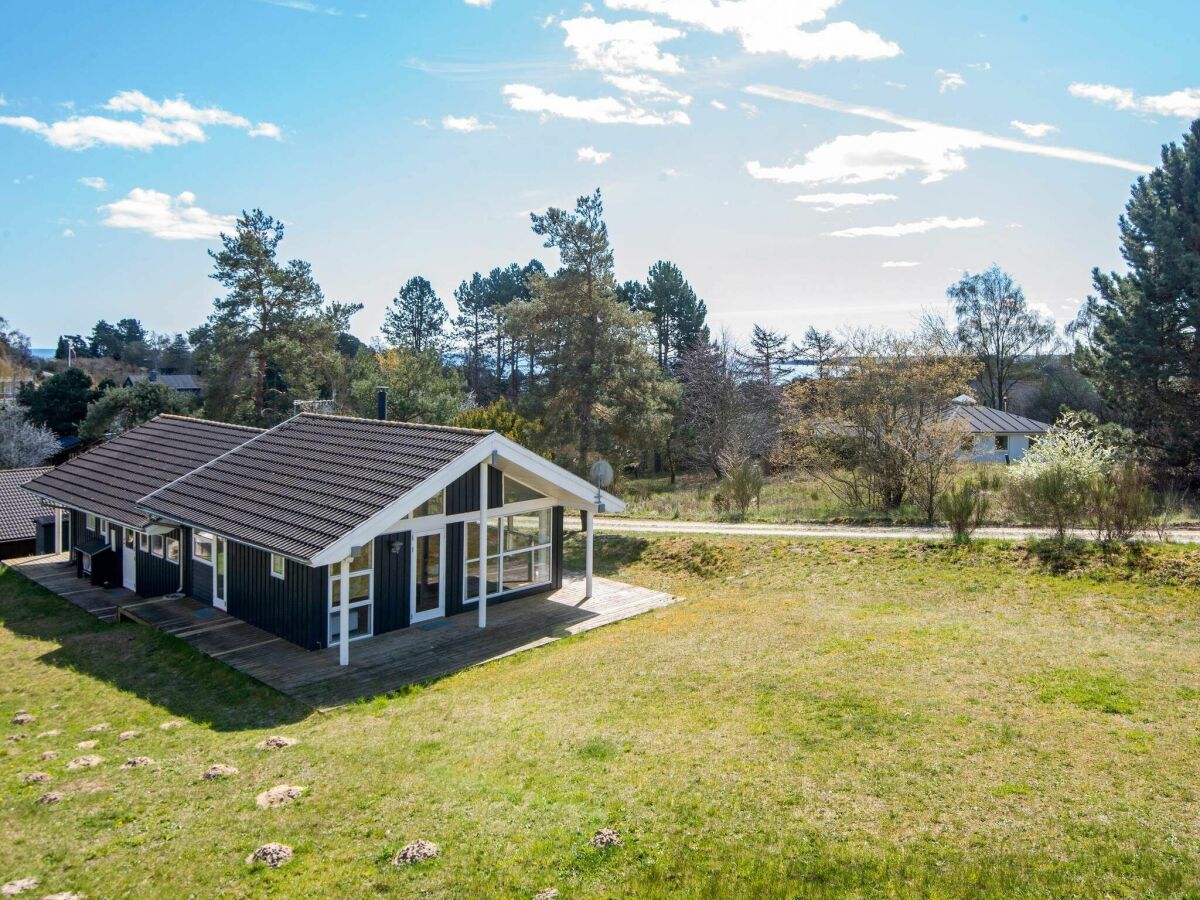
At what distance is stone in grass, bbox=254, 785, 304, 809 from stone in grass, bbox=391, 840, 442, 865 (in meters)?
1.64

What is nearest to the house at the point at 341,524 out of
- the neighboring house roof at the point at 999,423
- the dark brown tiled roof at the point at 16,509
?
the dark brown tiled roof at the point at 16,509

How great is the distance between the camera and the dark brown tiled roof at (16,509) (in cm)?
2144

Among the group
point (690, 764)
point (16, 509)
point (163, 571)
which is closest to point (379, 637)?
point (163, 571)

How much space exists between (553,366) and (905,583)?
17499mm

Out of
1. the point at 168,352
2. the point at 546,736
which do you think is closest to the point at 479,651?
the point at 546,736

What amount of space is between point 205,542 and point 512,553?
5.96 meters

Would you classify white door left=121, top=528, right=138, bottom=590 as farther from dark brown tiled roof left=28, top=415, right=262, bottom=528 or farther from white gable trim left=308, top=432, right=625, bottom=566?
white gable trim left=308, top=432, right=625, bottom=566

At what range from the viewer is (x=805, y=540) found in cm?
1797

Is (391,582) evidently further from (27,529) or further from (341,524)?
(27,529)

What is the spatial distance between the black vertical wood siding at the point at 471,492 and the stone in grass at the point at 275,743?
554 centimetres

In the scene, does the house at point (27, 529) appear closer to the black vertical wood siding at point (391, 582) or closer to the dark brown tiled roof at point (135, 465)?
the dark brown tiled roof at point (135, 465)

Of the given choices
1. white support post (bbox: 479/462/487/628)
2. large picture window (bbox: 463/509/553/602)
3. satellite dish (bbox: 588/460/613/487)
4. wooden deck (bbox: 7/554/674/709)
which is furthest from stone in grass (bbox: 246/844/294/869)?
satellite dish (bbox: 588/460/613/487)

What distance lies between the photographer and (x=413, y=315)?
57.4 m

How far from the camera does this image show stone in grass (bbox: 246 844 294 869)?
601 cm
